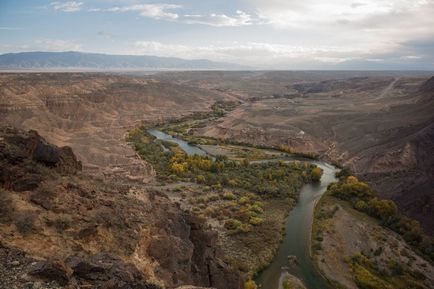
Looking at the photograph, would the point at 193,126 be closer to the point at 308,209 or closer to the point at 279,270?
the point at 308,209

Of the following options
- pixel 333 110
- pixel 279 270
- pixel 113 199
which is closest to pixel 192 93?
pixel 333 110

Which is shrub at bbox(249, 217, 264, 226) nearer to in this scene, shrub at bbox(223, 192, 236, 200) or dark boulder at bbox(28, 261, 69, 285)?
shrub at bbox(223, 192, 236, 200)

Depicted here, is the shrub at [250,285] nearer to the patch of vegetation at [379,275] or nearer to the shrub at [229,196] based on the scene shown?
the patch of vegetation at [379,275]

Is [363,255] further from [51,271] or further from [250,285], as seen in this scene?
[51,271]

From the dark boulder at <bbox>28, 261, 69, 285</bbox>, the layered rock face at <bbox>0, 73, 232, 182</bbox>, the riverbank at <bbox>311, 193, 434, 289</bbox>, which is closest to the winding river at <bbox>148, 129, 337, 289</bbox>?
the riverbank at <bbox>311, 193, 434, 289</bbox>

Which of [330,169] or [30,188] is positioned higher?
[30,188]

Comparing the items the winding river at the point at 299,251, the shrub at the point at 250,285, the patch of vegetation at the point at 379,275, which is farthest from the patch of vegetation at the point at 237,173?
the shrub at the point at 250,285

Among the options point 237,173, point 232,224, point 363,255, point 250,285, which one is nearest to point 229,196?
point 232,224
